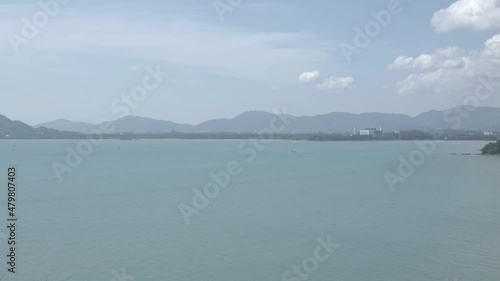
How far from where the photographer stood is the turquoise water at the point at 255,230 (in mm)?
5668

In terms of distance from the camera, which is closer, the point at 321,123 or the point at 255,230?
the point at 255,230

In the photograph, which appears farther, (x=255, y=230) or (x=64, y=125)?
(x=64, y=125)

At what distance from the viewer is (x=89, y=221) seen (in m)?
8.02

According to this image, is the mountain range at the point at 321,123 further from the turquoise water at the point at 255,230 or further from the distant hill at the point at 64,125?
the turquoise water at the point at 255,230

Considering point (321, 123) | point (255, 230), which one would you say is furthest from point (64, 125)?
point (255, 230)

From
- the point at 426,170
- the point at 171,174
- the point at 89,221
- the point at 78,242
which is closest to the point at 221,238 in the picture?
the point at 78,242

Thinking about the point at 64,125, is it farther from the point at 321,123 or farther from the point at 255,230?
the point at 255,230

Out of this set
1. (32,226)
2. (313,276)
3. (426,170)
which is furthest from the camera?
(426,170)

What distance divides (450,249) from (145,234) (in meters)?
3.65

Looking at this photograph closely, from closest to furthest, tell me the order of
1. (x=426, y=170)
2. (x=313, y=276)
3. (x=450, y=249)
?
(x=313, y=276) < (x=450, y=249) < (x=426, y=170)

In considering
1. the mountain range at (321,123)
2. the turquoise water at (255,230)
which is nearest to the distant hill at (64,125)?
the mountain range at (321,123)

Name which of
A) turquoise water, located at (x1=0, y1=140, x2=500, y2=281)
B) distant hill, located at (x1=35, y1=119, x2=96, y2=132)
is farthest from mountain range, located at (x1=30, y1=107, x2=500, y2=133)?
turquoise water, located at (x1=0, y1=140, x2=500, y2=281)

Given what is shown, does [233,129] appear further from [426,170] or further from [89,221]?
[89,221]

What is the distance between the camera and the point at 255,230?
7.44m
